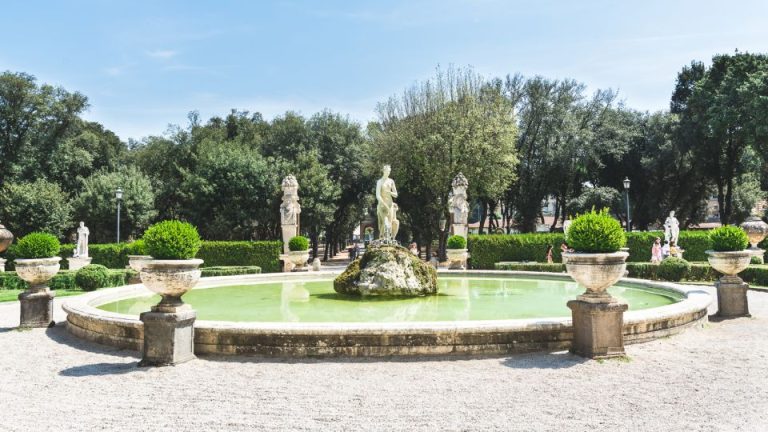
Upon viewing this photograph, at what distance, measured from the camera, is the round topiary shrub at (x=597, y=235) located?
730 cm

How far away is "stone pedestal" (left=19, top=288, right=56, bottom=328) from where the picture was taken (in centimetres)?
1052

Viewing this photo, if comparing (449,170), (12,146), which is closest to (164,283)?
(449,170)

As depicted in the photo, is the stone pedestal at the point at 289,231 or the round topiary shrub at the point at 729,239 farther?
the stone pedestal at the point at 289,231

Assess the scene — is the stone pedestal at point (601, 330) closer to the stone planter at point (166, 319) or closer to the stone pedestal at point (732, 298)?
the stone pedestal at point (732, 298)

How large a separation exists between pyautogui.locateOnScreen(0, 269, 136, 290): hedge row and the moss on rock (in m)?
11.4

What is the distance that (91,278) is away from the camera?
18875mm

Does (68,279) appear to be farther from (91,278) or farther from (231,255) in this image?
(231,255)

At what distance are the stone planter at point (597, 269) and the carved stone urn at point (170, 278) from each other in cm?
518

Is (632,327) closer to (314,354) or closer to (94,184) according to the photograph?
(314,354)

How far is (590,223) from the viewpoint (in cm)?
738

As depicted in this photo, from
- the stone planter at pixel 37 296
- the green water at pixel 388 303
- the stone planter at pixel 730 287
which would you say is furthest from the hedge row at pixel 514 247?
the stone planter at pixel 37 296

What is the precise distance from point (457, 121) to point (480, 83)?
4.14 m

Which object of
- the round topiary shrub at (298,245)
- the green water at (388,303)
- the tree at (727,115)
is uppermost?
the tree at (727,115)

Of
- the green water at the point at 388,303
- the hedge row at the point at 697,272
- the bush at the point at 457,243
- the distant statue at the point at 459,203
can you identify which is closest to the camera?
the green water at the point at 388,303
